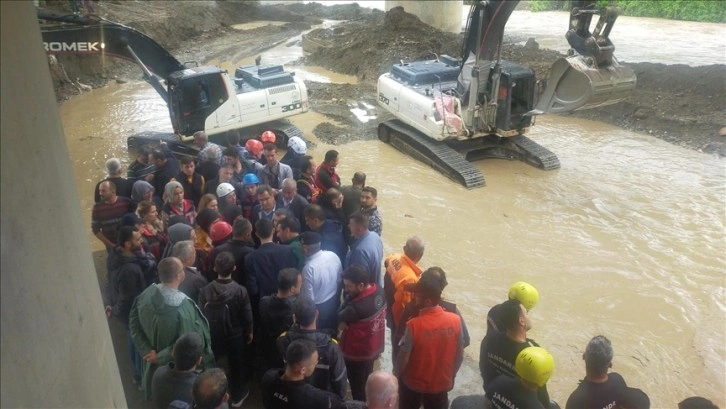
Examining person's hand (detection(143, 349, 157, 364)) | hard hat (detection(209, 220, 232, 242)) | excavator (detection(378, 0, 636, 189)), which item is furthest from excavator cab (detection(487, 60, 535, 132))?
person's hand (detection(143, 349, 157, 364))

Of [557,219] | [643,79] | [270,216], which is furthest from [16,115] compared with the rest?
[643,79]

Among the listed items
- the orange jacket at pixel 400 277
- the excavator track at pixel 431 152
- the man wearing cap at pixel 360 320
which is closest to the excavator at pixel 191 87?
the excavator track at pixel 431 152

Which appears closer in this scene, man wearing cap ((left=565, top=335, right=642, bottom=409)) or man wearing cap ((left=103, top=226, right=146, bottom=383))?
man wearing cap ((left=565, top=335, right=642, bottom=409))

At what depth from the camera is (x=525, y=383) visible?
3453 mm

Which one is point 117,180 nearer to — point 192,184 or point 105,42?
point 192,184

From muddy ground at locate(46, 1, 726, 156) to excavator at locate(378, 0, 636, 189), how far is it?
206cm

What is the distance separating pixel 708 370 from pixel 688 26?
29231mm

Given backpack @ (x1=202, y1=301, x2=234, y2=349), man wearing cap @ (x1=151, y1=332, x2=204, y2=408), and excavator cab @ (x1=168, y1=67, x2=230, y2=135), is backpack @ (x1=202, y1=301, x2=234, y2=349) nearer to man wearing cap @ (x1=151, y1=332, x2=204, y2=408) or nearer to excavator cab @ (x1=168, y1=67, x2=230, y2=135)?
man wearing cap @ (x1=151, y1=332, x2=204, y2=408)

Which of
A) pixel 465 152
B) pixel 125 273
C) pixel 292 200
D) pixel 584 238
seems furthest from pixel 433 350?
pixel 465 152

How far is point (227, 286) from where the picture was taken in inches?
176

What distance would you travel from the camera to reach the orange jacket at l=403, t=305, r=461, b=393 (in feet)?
13.2

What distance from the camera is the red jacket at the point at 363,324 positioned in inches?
173

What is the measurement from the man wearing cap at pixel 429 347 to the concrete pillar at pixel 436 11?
2792 cm

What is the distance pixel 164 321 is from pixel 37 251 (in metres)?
1.92
